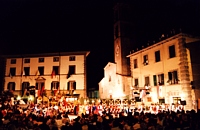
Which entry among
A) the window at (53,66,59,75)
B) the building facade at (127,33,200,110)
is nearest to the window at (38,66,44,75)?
the window at (53,66,59,75)

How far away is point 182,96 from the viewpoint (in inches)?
924

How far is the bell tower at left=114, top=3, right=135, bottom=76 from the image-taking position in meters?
37.4

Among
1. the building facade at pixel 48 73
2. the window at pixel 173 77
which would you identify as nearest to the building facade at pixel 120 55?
Result: the building facade at pixel 48 73

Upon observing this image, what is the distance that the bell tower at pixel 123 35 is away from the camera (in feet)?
123

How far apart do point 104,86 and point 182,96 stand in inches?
775

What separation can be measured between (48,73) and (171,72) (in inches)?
856

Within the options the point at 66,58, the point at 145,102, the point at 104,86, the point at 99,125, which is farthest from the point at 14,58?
the point at 99,125

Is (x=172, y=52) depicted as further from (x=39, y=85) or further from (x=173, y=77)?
(x=39, y=85)

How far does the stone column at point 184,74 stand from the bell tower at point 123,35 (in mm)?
13812

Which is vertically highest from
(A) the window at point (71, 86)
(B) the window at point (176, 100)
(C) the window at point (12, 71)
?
(C) the window at point (12, 71)

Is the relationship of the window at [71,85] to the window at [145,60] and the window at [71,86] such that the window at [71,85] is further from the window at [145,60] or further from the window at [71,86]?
the window at [145,60]

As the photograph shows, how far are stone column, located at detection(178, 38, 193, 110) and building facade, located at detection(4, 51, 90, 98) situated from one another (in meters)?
17.9

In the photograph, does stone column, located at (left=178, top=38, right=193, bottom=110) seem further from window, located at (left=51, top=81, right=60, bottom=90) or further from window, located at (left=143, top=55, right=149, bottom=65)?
window, located at (left=51, top=81, right=60, bottom=90)

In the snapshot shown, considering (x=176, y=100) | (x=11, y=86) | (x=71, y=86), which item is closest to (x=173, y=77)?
(x=176, y=100)
